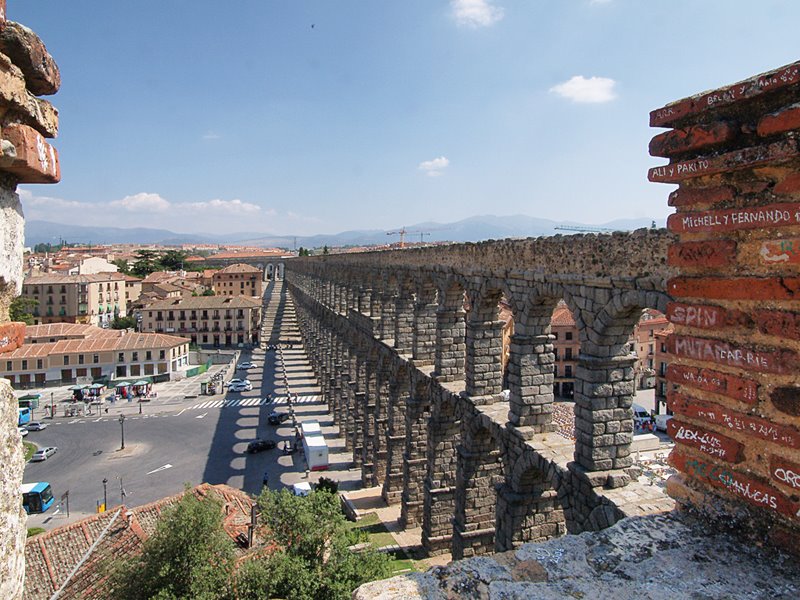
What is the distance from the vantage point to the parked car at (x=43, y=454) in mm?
34688

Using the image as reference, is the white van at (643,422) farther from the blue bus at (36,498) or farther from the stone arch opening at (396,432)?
the blue bus at (36,498)

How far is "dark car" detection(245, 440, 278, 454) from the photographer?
3475cm

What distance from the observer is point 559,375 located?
44.9 m

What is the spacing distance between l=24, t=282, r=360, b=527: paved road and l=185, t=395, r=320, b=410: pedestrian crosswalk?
8 centimetres

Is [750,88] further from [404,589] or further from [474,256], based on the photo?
[474,256]

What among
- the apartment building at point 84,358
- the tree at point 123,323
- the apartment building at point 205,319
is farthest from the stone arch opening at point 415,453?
the tree at point 123,323

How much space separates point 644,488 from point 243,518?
14.1 meters

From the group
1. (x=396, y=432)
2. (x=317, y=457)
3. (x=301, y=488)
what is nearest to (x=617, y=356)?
(x=396, y=432)

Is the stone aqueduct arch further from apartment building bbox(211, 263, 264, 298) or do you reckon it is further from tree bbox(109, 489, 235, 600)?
apartment building bbox(211, 263, 264, 298)

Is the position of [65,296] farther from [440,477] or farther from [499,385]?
[499,385]

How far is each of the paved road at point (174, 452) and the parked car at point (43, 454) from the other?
36cm

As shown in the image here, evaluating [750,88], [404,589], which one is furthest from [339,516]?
[750,88]

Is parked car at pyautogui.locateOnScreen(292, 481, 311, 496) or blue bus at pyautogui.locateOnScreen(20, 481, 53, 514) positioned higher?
parked car at pyautogui.locateOnScreen(292, 481, 311, 496)

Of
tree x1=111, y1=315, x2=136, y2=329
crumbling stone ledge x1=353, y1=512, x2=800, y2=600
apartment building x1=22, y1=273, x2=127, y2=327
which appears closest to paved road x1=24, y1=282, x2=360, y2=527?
crumbling stone ledge x1=353, y1=512, x2=800, y2=600
